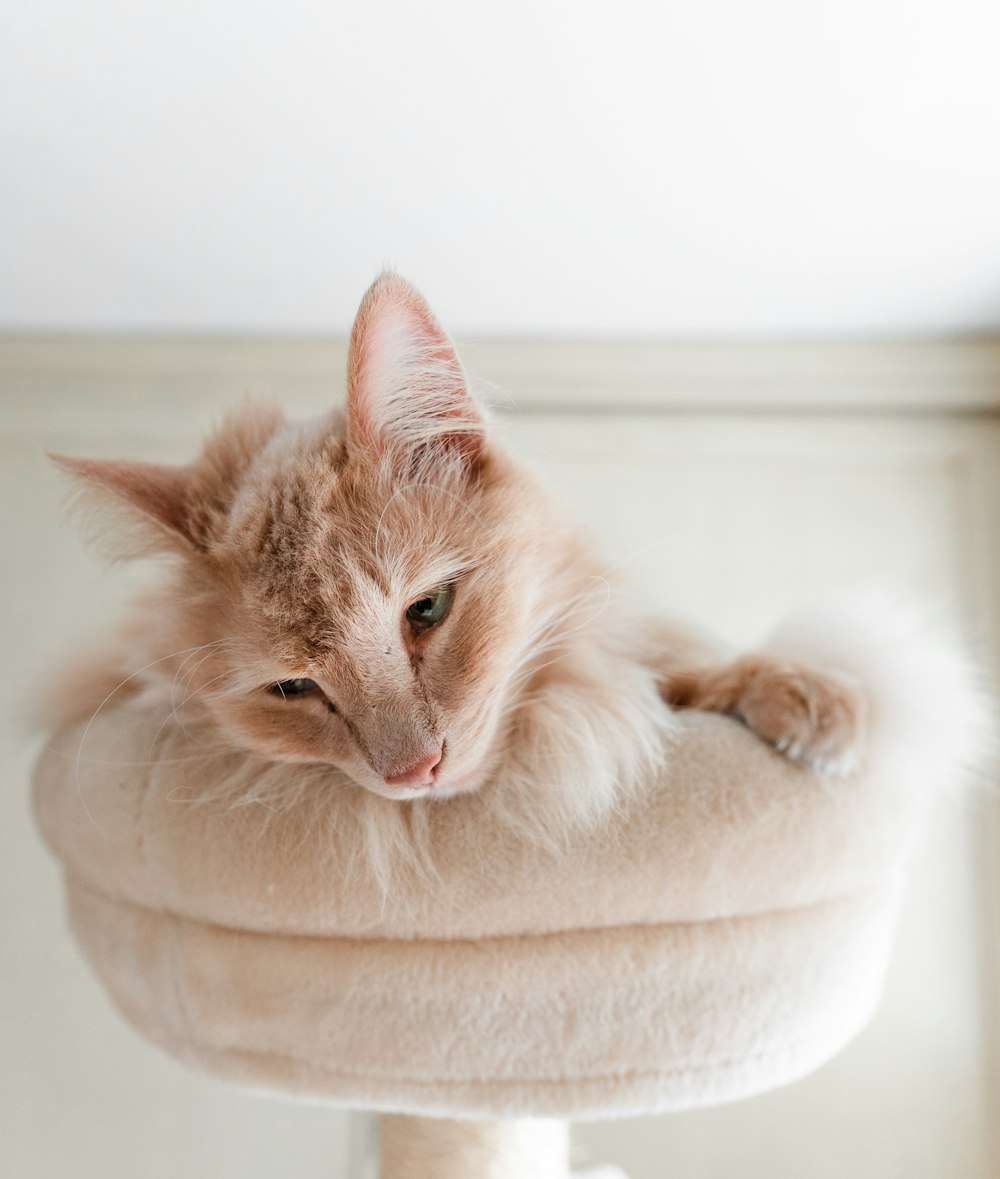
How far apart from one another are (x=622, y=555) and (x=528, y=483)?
0.57 feet

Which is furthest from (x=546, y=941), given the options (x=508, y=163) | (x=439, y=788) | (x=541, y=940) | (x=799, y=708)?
(x=508, y=163)

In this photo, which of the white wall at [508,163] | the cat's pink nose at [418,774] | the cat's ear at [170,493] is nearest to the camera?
the cat's pink nose at [418,774]

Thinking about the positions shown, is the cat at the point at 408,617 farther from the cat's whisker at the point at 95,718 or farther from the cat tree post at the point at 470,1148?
the cat tree post at the point at 470,1148

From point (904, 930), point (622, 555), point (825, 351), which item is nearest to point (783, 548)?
point (825, 351)

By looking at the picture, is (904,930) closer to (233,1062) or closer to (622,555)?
(622,555)

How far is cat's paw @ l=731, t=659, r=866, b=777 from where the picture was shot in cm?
90

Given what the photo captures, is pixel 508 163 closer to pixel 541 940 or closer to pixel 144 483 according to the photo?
pixel 144 483

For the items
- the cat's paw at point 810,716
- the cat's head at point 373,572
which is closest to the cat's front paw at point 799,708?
the cat's paw at point 810,716

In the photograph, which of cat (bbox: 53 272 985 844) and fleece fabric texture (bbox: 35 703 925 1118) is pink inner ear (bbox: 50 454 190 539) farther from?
fleece fabric texture (bbox: 35 703 925 1118)

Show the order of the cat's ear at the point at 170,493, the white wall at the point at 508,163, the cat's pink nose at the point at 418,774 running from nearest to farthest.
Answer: the cat's pink nose at the point at 418,774, the cat's ear at the point at 170,493, the white wall at the point at 508,163

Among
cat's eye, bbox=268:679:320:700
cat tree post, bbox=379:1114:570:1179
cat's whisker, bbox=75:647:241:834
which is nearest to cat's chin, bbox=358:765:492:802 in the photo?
cat's eye, bbox=268:679:320:700

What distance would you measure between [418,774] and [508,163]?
1082 millimetres

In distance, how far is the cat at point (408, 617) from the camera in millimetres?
883

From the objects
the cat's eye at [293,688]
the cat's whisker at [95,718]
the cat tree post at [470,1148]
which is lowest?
the cat tree post at [470,1148]
